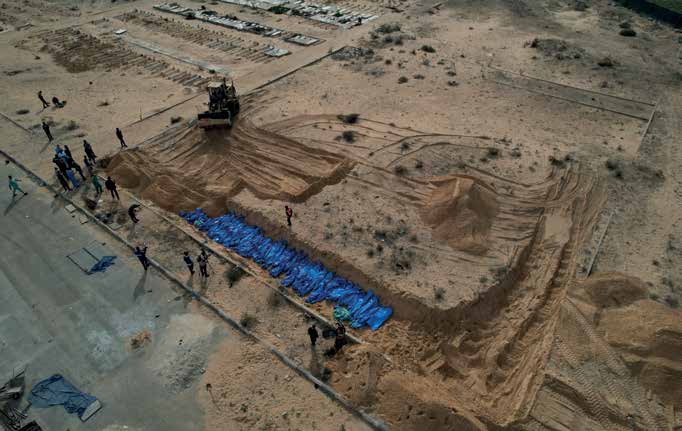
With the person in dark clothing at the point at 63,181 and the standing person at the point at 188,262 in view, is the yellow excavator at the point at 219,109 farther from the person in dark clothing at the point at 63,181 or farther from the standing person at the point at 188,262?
the standing person at the point at 188,262

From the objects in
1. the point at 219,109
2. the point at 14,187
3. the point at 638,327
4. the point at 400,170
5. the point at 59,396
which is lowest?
the point at 59,396

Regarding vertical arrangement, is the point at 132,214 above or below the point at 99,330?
above

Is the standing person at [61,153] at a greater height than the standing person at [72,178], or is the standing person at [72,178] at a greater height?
the standing person at [61,153]

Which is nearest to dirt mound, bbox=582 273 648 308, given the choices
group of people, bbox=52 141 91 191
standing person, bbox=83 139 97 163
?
group of people, bbox=52 141 91 191

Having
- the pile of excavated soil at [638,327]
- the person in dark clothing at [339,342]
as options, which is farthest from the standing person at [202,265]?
the pile of excavated soil at [638,327]

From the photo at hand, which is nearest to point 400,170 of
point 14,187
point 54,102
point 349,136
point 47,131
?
point 349,136

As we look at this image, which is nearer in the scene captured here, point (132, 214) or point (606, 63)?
point (132, 214)

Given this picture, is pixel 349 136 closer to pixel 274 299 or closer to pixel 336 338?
pixel 274 299
